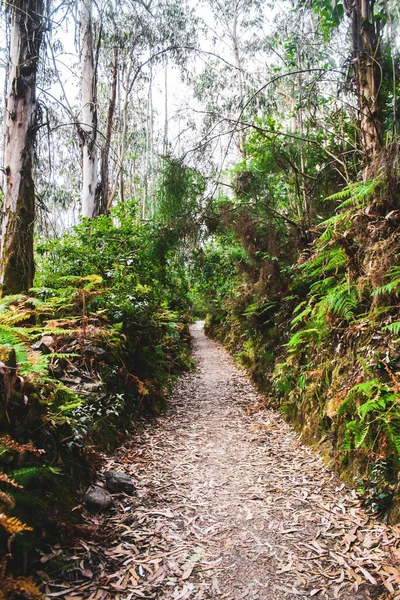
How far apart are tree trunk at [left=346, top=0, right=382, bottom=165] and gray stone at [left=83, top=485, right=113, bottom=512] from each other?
4.46 meters

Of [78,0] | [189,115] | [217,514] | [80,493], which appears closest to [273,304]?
[189,115]

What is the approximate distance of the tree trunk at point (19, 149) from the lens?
4.51 meters

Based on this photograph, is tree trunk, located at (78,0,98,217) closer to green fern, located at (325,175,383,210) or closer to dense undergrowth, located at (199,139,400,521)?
dense undergrowth, located at (199,139,400,521)

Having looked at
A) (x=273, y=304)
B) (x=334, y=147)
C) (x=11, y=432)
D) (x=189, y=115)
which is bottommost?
(x=11, y=432)

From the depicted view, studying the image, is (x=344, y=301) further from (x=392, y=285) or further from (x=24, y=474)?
(x=24, y=474)

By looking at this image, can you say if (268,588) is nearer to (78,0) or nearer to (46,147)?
(46,147)

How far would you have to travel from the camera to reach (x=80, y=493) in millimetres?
2693

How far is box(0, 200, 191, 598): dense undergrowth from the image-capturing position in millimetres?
2117

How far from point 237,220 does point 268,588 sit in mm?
5385

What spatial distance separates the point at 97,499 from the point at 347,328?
2.82 metres

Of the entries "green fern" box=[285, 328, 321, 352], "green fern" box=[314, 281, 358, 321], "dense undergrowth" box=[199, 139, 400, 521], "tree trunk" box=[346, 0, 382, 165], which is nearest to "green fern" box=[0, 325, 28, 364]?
"dense undergrowth" box=[199, 139, 400, 521]

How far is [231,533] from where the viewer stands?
2.67m

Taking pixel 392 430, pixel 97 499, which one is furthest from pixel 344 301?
pixel 97 499

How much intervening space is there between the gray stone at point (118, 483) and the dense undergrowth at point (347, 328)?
1.88 m
